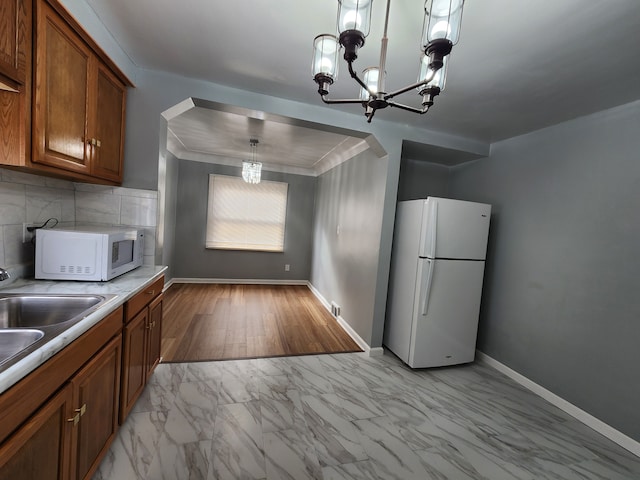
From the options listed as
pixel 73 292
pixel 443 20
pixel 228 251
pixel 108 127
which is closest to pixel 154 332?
pixel 73 292

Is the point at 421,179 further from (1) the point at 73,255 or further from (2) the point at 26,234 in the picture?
(2) the point at 26,234

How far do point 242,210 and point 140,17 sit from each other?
3749mm

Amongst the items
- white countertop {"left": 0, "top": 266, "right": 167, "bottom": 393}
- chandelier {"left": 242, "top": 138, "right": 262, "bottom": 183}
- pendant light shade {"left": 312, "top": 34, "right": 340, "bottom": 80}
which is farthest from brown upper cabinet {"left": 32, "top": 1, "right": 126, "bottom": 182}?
chandelier {"left": 242, "top": 138, "right": 262, "bottom": 183}

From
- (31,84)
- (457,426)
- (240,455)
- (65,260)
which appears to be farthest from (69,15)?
(457,426)

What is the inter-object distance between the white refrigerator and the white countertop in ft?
7.24

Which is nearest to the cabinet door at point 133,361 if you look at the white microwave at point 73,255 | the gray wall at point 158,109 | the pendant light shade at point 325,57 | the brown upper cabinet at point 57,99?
the white microwave at point 73,255

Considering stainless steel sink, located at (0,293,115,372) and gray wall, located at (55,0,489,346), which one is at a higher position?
gray wall, located at (55,0,489,346)

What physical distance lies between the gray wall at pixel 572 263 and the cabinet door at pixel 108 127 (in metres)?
3.53

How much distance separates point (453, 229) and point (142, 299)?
2.57 meters

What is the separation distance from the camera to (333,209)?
13.9 feet

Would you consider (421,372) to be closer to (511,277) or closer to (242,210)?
(511,277)

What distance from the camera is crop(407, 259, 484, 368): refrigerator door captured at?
8.11 ft

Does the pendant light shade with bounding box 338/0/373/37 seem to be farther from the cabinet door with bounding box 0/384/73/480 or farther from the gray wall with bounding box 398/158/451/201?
the gray wall with bounding box 398/158/451/201

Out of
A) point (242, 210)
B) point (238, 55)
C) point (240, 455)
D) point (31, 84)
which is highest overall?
point (238, 55)
